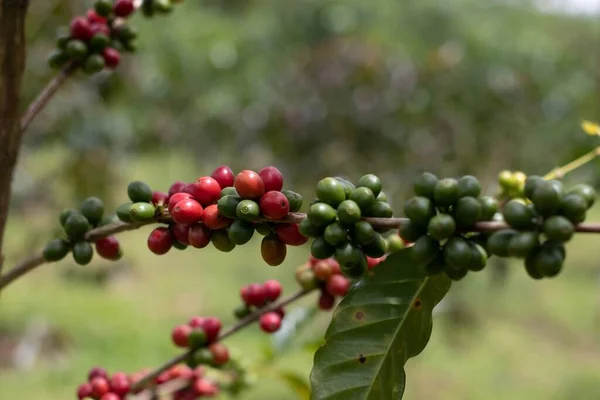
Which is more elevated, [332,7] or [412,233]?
[332,7]

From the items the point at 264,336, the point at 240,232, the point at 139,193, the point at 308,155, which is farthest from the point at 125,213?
the point at 308,155

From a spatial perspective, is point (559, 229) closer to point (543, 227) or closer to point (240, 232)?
point (543, 227)

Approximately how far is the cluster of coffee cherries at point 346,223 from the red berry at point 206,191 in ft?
0.30

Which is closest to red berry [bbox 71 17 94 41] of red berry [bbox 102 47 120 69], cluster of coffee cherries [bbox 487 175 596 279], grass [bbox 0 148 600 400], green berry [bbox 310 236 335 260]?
red berry [bbox 102 47 120 69]

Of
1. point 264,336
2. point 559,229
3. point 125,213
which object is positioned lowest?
point 264,336

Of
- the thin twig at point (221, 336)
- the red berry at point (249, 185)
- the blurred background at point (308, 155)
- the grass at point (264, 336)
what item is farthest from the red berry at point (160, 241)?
the grass at point (264, 336)

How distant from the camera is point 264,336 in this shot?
12.9 ft

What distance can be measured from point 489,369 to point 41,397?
2.50m

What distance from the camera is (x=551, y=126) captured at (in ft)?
15.2

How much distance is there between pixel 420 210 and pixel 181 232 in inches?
8.6

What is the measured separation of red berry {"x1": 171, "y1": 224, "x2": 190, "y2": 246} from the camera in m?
0.57

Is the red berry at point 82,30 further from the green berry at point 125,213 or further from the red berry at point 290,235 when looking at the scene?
the red berry at point 290,235

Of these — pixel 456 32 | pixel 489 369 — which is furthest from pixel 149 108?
pixel 489 369

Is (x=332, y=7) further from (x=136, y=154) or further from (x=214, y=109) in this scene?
(x=136, y=154)
